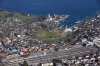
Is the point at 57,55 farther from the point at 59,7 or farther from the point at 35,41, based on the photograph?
the point at 59,7

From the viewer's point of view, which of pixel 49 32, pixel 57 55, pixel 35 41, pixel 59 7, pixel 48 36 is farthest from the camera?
pixel 59 7

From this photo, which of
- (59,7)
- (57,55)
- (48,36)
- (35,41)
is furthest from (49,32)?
(59,7)

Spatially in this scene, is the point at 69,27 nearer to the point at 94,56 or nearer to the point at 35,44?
the point at 35,44

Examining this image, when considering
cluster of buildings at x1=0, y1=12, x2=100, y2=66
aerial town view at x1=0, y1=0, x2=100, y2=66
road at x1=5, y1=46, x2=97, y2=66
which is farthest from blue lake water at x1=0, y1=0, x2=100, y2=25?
road at x1=5, y1=46, x2=97, y2=66

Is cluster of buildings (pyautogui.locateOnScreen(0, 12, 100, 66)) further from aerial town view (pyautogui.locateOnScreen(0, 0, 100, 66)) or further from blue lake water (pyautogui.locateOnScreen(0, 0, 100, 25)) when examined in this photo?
blue lake water (pyautogui.locateOnScreen(0, 0, 100, 25))

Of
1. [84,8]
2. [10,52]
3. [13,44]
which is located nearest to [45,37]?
[13,44]

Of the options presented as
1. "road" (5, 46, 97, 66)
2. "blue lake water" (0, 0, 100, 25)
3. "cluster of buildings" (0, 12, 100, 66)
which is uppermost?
"blue lake water" (0, 0, 100, 25)

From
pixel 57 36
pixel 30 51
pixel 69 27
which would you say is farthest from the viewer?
pixel 69 27

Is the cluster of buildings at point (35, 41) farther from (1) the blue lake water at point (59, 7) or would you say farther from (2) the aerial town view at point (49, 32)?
(1) the blue lake water at point (59, 7)
